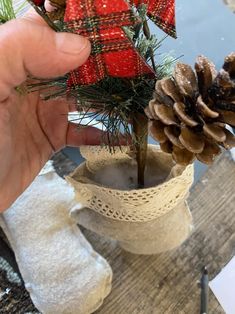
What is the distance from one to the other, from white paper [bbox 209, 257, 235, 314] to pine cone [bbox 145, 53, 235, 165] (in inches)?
7.2

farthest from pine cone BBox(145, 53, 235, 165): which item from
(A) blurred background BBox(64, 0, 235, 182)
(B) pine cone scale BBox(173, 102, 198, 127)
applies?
(A) blurred background BBox(64, 0, 235, 182)

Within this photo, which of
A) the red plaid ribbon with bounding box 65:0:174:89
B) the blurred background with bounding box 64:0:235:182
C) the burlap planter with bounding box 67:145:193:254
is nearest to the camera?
the red plaid ribbon with bounding box 65:0:174:89

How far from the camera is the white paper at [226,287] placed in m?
0.38

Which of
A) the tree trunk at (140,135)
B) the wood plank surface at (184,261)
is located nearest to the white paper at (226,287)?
the wood plank surface at (184,261)

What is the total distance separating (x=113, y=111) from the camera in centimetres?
29

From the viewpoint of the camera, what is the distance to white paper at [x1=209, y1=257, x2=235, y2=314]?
38 centimetres

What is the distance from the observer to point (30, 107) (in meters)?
0.41

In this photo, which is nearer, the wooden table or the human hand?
the human hand

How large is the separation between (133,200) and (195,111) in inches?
4.6

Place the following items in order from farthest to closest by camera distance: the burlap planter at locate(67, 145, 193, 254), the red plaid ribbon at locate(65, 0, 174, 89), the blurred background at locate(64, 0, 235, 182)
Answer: the blurred background at locate(64, 0, 235, 182)
the burlap planter at locate(67, 145, 193, 254)
the red plaid ribbon at locate(65, 0, 174, 89)

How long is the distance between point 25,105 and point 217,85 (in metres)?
0.21

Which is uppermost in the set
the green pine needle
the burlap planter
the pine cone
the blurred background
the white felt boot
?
the green pine needle

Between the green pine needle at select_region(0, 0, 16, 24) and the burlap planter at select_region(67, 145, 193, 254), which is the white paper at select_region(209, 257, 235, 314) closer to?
the burlap planter at select_region(67, 145, 193, 254)

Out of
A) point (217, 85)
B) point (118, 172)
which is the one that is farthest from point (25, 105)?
point (217, 85)
